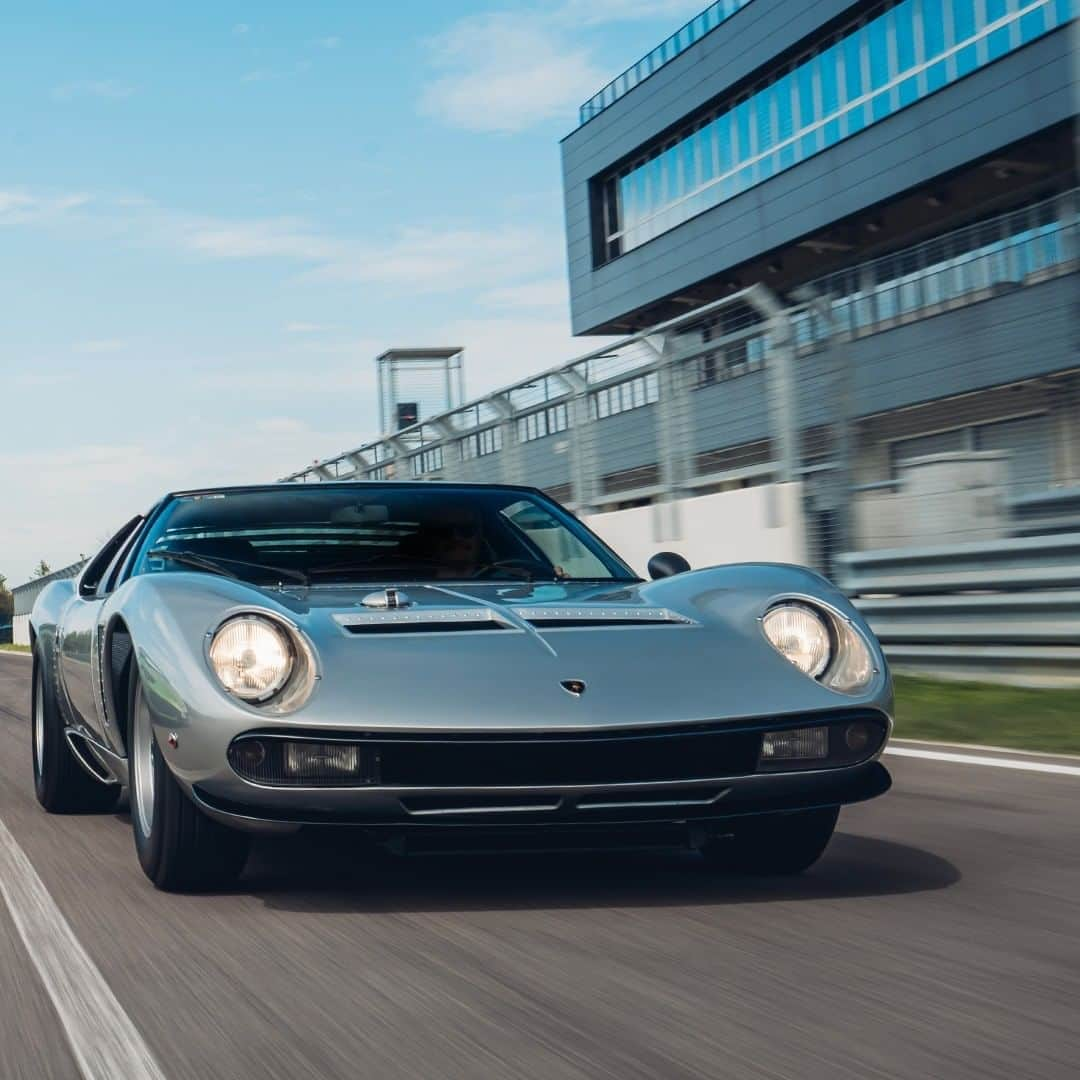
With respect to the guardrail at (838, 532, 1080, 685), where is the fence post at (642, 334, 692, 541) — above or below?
above

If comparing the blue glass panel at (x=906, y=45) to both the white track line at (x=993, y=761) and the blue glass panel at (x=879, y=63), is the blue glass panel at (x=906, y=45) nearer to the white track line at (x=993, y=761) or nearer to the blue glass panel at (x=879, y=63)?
the blue glass panel at (x=879, y=63)

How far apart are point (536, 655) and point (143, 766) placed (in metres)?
1.25

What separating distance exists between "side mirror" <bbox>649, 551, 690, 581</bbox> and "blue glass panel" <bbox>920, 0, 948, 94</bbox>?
2490cm

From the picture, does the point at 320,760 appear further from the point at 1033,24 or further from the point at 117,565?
the point at 1033,24

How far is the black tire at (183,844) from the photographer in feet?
14.2

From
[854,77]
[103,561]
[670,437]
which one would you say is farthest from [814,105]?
[103,561]

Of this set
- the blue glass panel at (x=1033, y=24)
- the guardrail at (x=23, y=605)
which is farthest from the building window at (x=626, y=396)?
the guardrail at (x=23, y=605)

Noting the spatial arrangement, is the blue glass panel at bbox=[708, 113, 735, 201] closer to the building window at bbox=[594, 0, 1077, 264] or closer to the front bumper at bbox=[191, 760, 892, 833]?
the building window at bbox=[594, 0, 1077, 264]

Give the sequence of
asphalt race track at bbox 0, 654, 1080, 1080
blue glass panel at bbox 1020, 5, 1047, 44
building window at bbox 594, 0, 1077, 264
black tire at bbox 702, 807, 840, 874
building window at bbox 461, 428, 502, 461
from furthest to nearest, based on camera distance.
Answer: building window at bbox 594, 0, 1077, 264
blue glass panel at bbox 1020, 5, 1047, 44
building window at bbox 461, 428, 502, 461
black tire at bbox 702, 807, 840, 874
asphalt race track at bbox 0, 654, 1080, 1080

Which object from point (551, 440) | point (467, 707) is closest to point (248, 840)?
point (467, 707)

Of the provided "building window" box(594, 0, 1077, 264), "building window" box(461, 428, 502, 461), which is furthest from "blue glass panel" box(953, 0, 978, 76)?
"building window" box(461, 428, 502, 461)

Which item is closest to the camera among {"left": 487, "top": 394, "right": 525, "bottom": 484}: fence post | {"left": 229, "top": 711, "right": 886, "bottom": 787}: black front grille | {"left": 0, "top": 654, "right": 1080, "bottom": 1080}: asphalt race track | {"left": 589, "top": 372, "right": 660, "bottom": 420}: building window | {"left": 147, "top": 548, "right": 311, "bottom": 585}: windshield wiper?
{"left": 0, "top": 654, "right": 1080, "bottom": 1080}: asphalt race track

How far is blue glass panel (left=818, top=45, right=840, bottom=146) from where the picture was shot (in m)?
31.6

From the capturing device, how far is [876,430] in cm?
1108
